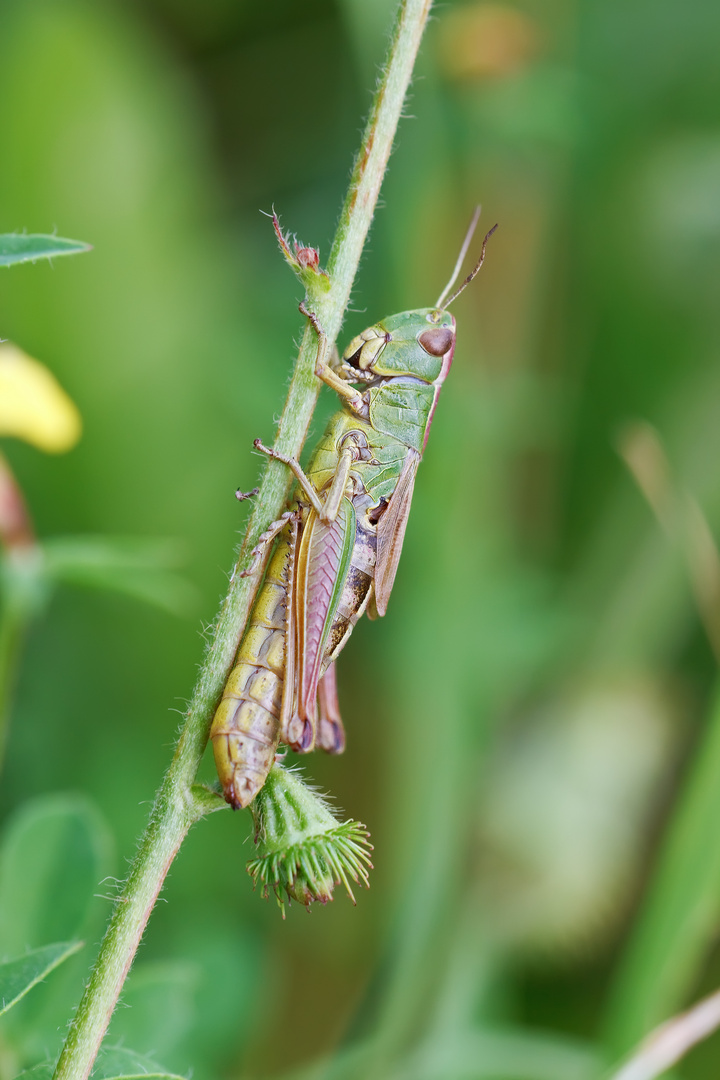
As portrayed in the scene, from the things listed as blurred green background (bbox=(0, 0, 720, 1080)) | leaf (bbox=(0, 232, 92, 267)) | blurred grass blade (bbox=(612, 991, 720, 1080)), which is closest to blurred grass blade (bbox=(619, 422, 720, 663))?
blurred green background (bbox=(0, 0, 720, 1080))

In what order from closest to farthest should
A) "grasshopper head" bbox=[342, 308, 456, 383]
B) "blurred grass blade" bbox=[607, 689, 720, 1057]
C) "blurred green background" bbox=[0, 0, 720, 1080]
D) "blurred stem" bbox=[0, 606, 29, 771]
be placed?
"blurred stem" bbox=[0, 606, 29, 771]
"grasshopper head" bbox=[342, 308, 456, 383]
"blurred grass blade" bbox=[607, 689, 720, 1057]
"blurred green background" bbox=[0, 0, 720, 1080]

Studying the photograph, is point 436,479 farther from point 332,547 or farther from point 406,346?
point 332,547

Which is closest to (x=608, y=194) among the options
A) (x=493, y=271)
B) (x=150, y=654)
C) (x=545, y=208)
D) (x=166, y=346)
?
(x=545, y=208)

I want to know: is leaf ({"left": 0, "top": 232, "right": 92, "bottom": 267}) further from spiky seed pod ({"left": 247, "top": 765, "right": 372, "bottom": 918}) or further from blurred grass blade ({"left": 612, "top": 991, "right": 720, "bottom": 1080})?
blurred grass blade ({"left": 612, "top": 991, "right": 720, "bottom": 1080})

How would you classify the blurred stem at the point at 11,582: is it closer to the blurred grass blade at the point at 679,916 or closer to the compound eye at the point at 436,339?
the compound eye at the point at 436,339

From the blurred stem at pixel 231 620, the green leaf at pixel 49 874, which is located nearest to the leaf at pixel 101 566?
the green leaf at pixel 49 874

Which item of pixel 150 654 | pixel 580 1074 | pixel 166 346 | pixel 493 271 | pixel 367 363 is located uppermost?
pixel 493 271

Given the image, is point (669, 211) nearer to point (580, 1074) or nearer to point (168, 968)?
point (580, 1074)
